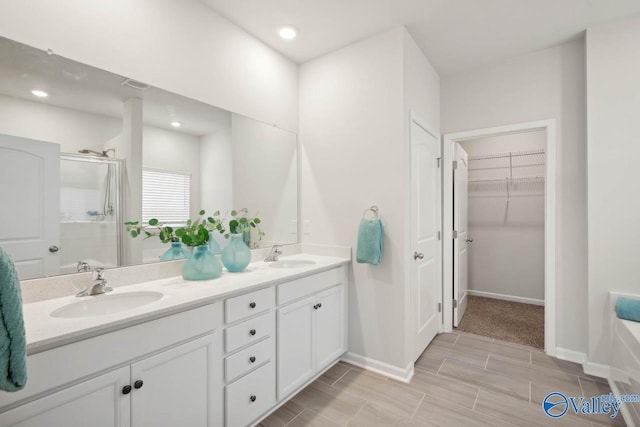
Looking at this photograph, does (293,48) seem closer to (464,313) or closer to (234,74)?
(234,74)

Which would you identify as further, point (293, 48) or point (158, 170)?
point (293, 48)

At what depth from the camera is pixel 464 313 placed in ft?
11.9

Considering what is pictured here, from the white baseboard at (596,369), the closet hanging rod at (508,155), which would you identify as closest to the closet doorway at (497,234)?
the closet hanging rod at (508,155)

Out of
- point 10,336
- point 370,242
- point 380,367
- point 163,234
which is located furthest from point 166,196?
point 380,367

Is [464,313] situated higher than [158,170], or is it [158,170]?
[158,170]

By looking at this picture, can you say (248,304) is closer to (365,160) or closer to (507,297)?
(365,160)

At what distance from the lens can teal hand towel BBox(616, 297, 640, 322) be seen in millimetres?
1924

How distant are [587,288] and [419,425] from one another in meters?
1.74

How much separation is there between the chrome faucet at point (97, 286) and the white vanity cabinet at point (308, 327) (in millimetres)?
898

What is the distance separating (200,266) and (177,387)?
627mm

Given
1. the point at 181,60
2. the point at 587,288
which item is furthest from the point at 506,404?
the point at 181,60

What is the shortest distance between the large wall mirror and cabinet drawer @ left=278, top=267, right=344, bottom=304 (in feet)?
2.52

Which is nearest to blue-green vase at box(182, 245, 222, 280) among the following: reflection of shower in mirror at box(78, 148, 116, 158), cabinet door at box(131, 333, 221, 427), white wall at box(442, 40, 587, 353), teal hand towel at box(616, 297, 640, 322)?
cabinet door at box(131, 333, 221, 427)

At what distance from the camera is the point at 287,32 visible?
90.1 inches
